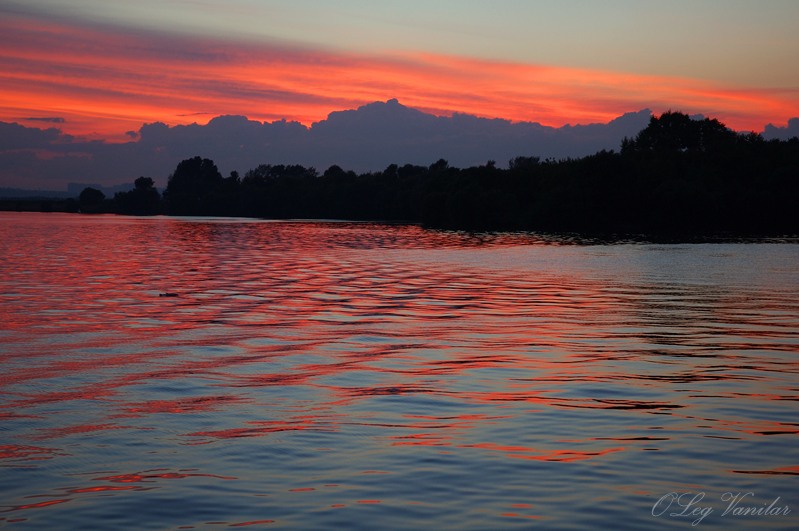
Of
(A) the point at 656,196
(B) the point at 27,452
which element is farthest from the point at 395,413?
(A) the point at 656,196

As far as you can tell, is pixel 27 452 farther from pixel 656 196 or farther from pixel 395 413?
pixel 656 196

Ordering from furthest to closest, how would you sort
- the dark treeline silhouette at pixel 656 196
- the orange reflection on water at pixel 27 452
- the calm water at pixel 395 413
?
the dark treeline silhouette at pixel 656 196
the orange reflection on water at pixel 27 452
the calm water at pixel 395 413

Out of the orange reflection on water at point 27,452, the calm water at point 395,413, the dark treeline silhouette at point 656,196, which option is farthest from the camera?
the dark treeline silhouette at point 656,196

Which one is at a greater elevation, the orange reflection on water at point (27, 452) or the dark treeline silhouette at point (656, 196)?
the dark treeline silhouette at point (656, 196)

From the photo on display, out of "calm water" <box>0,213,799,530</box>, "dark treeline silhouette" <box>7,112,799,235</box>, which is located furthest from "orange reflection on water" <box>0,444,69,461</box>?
"dark treeline silhouette" <box>7,112,799,235</box>

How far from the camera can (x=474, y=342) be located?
996 inches

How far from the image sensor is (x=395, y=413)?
16422mm

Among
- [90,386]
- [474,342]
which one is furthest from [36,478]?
[474,342]

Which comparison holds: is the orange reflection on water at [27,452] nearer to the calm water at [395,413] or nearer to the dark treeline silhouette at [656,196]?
the calm water at [395,413]

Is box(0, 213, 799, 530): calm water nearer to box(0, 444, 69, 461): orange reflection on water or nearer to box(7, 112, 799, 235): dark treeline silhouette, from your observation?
box(0, 444, 69, 461): orange reflection on water

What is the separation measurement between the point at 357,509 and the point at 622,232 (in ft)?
464

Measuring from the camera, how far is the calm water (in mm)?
11492

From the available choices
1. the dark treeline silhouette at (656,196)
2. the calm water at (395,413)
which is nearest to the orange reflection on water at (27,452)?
the calm water at (395,413)

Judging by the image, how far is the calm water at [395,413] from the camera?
37.7 ft
